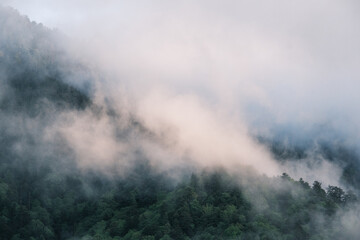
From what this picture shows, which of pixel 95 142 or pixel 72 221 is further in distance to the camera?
pixel 95 142

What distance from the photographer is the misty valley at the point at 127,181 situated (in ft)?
398

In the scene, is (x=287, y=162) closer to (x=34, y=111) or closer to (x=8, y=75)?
(x=34, y=111)

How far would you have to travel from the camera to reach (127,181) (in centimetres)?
15138

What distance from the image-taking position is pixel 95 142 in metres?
178

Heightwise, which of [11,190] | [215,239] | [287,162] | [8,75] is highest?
[8,75]

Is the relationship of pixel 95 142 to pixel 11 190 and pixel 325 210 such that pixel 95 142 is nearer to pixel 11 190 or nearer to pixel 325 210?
pixel 11 190

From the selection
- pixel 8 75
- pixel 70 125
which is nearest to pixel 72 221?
pixel 70 125

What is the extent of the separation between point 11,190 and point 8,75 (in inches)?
2798

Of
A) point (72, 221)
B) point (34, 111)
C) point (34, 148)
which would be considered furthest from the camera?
point (34, 111)

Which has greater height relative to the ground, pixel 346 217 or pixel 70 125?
pixel 70 125

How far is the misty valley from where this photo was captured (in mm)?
121375

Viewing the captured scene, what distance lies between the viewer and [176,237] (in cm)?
11369

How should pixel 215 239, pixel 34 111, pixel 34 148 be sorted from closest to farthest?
pixel 215 239 → pixel 34 148 → pixel 34 111

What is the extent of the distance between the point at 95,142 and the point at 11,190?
47.1 metres
